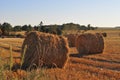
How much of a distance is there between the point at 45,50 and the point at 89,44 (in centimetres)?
1322

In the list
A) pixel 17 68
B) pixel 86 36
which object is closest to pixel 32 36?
pixel 17 68

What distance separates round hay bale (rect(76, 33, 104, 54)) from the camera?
29016mm

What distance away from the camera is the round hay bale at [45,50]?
50.9ft

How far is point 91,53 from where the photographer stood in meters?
28.9

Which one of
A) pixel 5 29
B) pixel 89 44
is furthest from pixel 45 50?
pixel 5 29

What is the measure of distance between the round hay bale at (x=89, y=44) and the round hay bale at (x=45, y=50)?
12136 millimetres

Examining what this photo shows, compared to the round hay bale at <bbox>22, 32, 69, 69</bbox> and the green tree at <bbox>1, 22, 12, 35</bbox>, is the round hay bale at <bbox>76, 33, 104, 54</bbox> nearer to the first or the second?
the round hay bale at <bbox>22, 32, 69, 69</bbox>

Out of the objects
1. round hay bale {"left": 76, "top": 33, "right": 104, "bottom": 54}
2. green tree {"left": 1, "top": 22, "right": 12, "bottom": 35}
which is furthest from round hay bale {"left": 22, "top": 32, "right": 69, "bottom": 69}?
green tree {"left": 1, "top": 22, "right": 12, "bottom": 35}

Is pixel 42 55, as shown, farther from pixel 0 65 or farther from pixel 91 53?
pixel 91 53

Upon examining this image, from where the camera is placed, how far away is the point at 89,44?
2938cm

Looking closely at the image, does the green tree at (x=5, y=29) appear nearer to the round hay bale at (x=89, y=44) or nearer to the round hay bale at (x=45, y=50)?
the round hay bale at (x=89, y=44)

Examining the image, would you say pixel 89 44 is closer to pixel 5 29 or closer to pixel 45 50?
pixel 45 50

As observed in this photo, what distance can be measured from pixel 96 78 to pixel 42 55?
11.5 feet

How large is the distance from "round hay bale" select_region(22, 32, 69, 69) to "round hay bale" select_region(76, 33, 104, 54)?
12.1 metres
